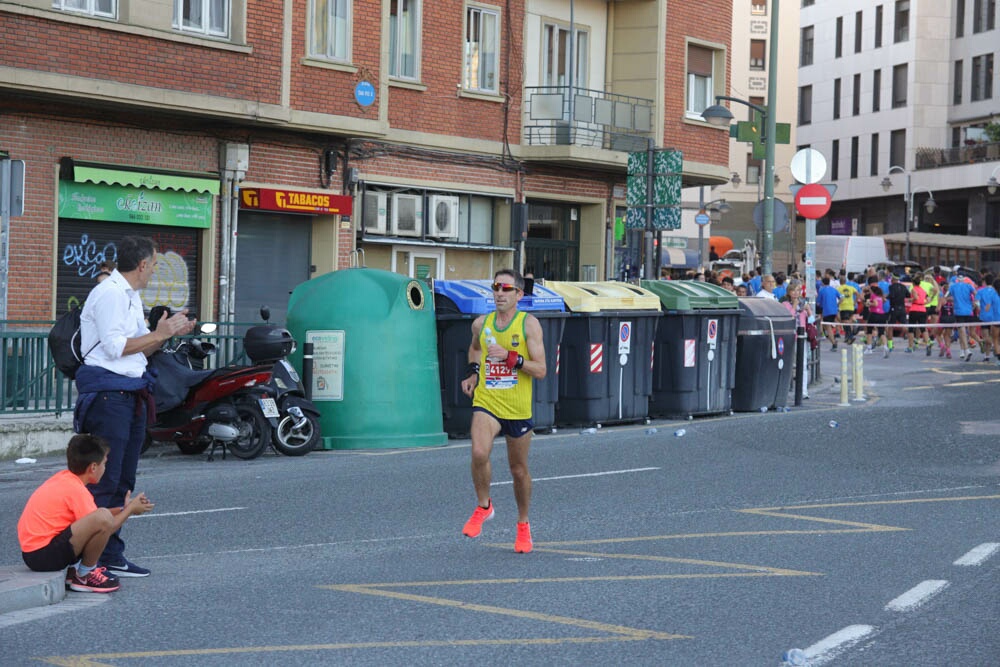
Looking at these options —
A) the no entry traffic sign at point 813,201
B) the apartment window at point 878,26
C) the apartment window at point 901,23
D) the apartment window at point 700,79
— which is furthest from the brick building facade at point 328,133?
the apartment window at point 878,26

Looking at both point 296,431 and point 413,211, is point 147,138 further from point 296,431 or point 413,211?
point 296,431

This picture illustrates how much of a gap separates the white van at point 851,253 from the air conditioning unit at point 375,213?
3027cm

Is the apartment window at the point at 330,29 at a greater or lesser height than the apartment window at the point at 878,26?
lesser

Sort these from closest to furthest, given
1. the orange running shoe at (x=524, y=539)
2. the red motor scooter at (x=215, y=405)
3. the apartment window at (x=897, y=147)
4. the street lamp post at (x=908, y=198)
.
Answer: the orange running shoe at (x=524, y=539) < the red motor scooter at (x=215, y=405) < the street lamp post at (x=908, y=198) < the apartment window at (x=897, y=147)

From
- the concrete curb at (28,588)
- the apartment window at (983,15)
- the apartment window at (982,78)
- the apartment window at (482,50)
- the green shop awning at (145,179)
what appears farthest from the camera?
the apartment window at (982,78)

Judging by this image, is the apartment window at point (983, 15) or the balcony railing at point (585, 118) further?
the apartment window at point (983, 15)

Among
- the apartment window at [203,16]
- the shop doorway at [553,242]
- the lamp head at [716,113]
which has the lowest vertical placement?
the shop doorway at [553,242]

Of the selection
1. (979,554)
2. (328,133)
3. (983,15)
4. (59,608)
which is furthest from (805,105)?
(59,608)

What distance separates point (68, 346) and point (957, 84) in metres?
61.3

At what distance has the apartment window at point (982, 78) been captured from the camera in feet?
204

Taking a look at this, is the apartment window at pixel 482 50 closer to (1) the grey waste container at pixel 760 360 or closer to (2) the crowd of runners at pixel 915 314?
(1) the grey waste container at pixel 760 360

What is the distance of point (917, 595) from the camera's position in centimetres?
762

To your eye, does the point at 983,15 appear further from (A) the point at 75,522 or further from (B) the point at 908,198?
(A) the point at 75,522

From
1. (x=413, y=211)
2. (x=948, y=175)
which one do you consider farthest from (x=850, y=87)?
(x=413, y=211)
